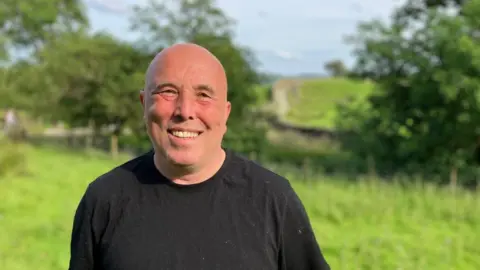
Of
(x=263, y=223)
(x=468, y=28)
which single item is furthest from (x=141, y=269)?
(x=468, y=28)

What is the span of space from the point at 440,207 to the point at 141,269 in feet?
27.7

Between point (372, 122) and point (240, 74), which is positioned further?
point (240, 74)

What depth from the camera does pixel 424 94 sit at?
16.2 metres

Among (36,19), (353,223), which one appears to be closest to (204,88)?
(353,223)

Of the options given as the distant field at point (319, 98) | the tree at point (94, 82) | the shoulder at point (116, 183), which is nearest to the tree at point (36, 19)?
the tree at point (94, 82)

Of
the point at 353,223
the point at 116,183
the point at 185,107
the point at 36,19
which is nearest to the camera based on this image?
the point at 185,107

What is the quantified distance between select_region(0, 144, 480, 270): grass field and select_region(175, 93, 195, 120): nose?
4560 millimetres

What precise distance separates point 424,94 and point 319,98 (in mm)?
55731

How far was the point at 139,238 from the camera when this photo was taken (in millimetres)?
1732

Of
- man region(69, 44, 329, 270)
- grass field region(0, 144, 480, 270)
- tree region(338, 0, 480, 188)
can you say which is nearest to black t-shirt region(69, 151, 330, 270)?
man region(69, 44, 329, 270)

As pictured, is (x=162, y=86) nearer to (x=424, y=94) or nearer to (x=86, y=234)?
(x=86, y=234)

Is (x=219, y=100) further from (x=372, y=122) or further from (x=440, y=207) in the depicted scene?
(x=372, y=122)

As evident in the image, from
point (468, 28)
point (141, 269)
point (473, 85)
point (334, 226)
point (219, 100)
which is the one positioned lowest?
point (334, 226)

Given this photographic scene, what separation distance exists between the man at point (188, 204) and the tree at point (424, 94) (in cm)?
1305
